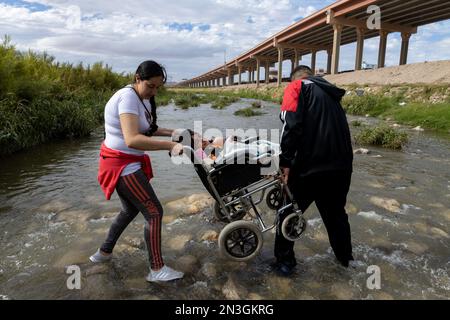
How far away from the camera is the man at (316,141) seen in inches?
120

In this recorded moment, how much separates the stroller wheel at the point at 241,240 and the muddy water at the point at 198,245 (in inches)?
8.2

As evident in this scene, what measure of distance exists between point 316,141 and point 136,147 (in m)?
1.60

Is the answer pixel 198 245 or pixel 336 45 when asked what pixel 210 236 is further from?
pixel 336 45

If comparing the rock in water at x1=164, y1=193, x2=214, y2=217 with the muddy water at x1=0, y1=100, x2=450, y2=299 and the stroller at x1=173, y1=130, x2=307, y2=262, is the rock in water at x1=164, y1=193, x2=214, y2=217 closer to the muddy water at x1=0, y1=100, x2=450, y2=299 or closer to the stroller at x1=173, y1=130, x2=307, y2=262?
the muddy water at x1=0, y1=100, x2=450, y2=299

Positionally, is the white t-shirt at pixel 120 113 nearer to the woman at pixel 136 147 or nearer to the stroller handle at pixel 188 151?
the woman at pixel 136 147

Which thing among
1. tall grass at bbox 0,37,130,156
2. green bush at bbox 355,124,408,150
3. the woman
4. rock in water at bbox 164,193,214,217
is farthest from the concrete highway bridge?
the woman

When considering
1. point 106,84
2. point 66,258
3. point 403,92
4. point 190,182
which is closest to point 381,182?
point 190,182

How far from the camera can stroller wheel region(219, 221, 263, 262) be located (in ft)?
10.7

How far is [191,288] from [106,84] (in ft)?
66.2

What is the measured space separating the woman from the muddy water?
2.05 feet

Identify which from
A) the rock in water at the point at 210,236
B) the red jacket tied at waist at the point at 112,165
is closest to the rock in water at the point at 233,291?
the rock in water at the point at 210,236

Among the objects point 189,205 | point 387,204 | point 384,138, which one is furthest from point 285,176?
point 384,138

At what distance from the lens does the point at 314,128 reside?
3074 mm

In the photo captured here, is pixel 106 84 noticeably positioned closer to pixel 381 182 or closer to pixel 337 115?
pixel 381 182
